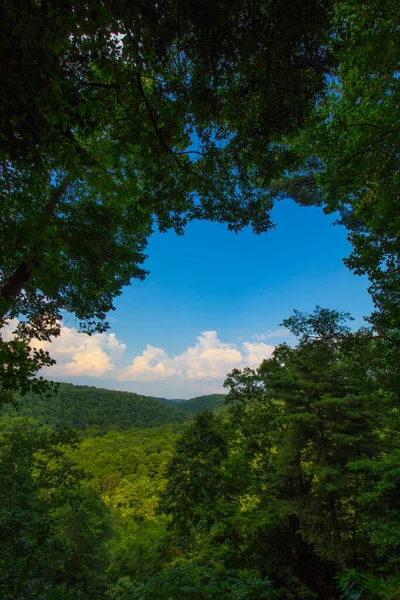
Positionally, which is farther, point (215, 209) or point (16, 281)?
point (16, 281)

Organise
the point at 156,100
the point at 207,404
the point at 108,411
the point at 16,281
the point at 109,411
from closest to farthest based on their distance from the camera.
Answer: the point at 156,100, the point at 16,281, the point at 108,411, the point at 109,411, the point at 207,404

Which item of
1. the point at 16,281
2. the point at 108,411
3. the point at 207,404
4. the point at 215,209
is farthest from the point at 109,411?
the point at 215,209

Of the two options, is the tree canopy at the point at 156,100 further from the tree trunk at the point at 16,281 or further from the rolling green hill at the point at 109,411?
the rolling green hill at the point at 109,411

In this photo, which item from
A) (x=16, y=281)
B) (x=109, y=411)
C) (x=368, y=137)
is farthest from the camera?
(x=109, y=411)

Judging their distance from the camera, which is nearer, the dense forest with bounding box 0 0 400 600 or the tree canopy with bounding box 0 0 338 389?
the tree canopy with bounding box 0 0 338 389

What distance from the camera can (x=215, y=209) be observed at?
4.09 meters

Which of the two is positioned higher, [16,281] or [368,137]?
[368,137]

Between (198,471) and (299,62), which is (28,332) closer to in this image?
(299,62)

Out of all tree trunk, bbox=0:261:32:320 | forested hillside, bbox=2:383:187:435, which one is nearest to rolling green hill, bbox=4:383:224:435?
forested hillside, bbox=2:383:187:435

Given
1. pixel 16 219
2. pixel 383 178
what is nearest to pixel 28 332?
pixel 16 219

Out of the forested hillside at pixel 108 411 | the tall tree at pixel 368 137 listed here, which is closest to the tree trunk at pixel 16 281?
the tall tree at pixel 368 137

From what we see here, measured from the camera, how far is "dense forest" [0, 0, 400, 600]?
2123 mm

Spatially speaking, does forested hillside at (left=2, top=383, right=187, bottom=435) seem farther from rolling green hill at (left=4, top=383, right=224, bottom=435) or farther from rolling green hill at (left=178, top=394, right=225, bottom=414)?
rolling green hill at (left=178, top=394, right=225, bottom=414)

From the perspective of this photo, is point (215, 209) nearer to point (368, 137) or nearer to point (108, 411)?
point (368, 137)
